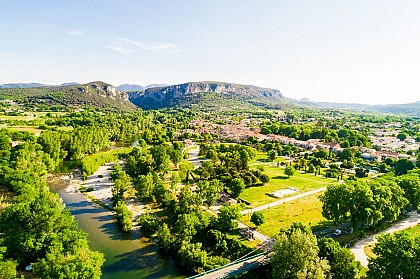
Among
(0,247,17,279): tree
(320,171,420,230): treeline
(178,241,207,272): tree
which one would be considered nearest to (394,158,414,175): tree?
(320,171,420,230): treeline

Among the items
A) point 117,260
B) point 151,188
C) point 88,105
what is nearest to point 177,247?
point 117,260

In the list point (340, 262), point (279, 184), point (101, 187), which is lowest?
point (101, 187)

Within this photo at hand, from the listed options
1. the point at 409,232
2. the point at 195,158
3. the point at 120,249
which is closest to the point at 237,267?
the point at 120,249

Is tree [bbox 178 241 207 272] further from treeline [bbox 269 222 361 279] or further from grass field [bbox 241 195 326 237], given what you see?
grass field [bbox 241 195 326 237]

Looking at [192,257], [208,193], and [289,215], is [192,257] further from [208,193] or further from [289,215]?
[289,215]

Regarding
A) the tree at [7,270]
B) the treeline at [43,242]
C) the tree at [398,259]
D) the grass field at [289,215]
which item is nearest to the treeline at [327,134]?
the grass field at [289,215]

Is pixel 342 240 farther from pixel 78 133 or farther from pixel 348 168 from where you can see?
pixel 78 133

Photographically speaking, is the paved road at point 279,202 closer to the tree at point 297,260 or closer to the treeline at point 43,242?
the tree at point 297,260
